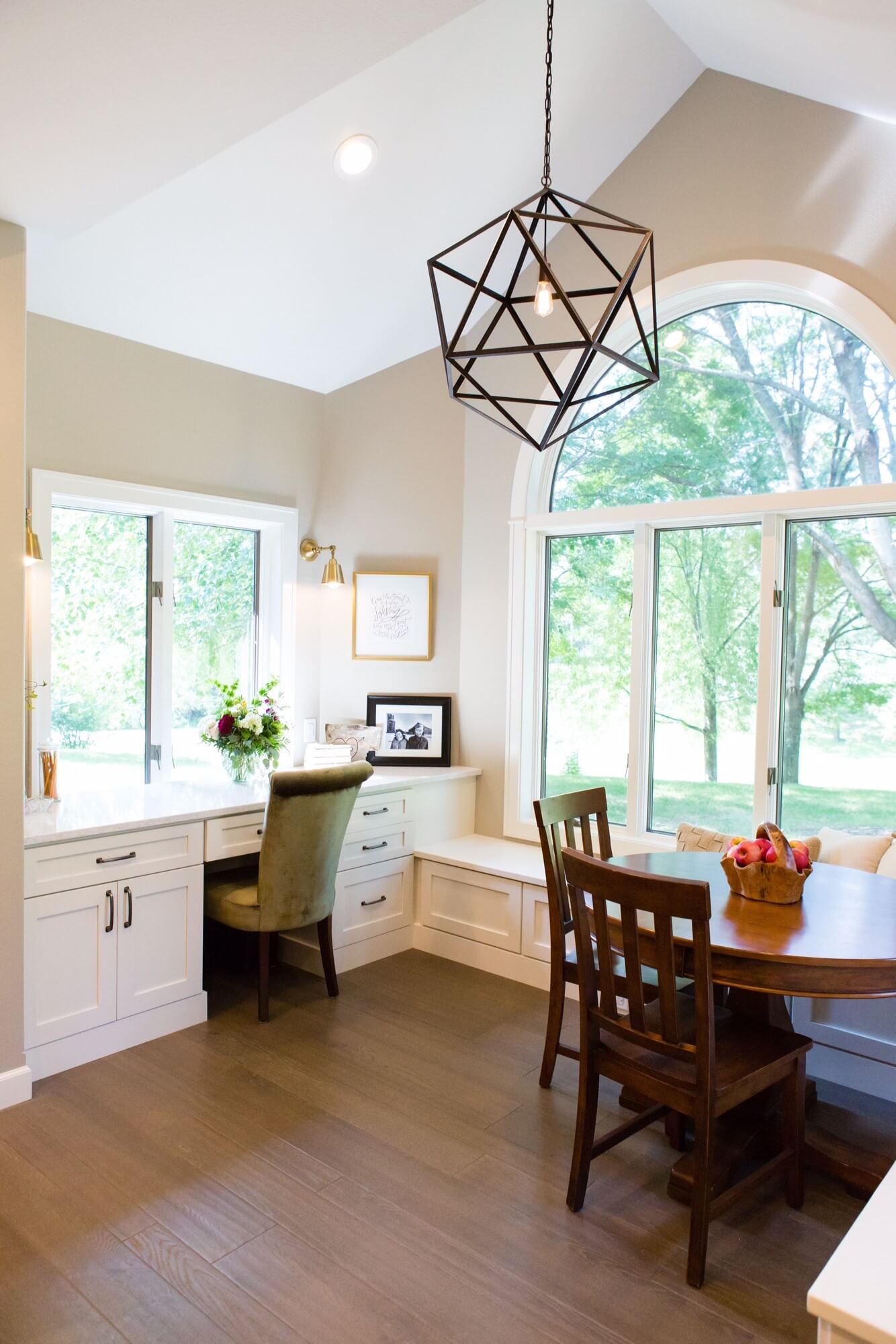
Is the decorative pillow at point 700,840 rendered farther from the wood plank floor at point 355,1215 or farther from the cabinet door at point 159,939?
the cabinet door at point 159,939

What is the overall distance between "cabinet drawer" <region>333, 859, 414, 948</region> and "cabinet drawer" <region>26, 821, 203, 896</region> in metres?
0.72

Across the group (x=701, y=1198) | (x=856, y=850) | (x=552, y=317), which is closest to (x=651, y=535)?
(x=552, y=317)

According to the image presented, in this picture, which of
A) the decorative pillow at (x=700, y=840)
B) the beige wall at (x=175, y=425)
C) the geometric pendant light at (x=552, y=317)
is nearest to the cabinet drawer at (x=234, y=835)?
the beige wall at (x=175, y=425)

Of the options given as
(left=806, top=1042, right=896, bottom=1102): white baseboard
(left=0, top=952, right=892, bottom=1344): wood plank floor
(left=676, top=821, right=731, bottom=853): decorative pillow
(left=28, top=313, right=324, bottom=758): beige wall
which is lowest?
(left=0, top=952, right=892, bottom=1344): wood plank floor

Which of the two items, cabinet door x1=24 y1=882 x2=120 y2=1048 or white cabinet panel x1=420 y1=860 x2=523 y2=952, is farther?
white cabinet panel x1=420 y1=860 x2=523 y2=952

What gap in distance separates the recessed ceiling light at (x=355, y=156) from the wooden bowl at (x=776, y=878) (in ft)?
8.79

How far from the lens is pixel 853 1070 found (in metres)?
2.99

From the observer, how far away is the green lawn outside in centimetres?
327

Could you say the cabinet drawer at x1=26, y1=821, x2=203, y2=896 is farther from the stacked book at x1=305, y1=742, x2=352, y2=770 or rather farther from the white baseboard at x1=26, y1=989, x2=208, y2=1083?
the stacked book at x1=305, y1=742, x2=352, y2=770

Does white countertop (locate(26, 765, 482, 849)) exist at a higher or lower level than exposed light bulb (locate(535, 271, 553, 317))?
lower

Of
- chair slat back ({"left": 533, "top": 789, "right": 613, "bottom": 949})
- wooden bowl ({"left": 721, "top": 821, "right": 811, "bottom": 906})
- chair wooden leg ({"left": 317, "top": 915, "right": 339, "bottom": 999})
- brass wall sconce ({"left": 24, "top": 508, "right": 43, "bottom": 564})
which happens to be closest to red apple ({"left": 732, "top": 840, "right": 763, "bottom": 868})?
wooden bowl ({"left": 721, "top": 821, "right": 811, "bottom": 906})

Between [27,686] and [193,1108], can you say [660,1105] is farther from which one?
[27,686]

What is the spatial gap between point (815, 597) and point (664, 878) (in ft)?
6.02

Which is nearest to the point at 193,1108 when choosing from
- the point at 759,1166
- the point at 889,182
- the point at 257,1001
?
the point at 257,1001
